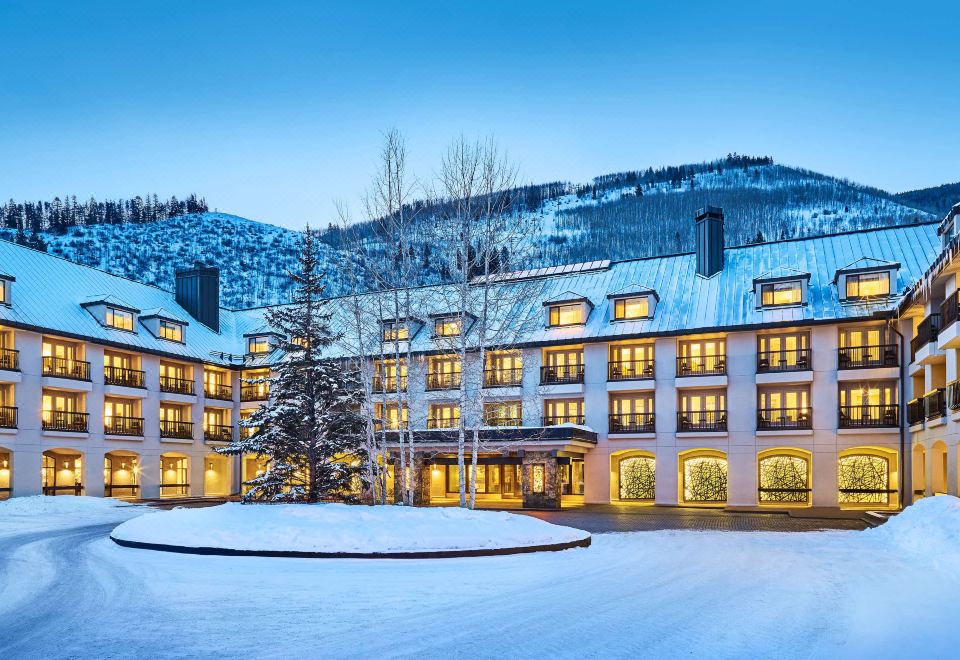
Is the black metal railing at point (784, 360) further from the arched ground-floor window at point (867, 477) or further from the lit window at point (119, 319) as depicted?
the lit window at point (119, 319)

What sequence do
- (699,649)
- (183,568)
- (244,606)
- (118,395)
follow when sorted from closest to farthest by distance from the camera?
(699,649) < (244,606) < (183,568) < (118,395)

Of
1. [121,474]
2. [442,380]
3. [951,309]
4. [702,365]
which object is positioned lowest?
[121,474]

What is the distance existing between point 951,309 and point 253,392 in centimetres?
3864

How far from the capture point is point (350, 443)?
26.8 metres

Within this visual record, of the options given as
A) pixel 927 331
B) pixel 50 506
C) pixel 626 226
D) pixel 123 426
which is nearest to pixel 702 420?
pixel 927 331

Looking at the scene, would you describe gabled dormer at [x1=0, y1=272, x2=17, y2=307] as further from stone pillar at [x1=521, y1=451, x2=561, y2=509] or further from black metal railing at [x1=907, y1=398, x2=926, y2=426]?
black metal railing at [x1=907, y1=398, x2=926, y2=426]

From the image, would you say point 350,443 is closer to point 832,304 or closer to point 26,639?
point 26,639

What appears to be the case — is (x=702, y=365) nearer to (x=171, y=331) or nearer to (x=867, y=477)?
(x=867, y=477)

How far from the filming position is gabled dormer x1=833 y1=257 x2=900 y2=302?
37.0 m

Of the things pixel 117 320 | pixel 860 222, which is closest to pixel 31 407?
pixel 117 320

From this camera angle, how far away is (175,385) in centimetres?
4803

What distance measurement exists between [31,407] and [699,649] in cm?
3691

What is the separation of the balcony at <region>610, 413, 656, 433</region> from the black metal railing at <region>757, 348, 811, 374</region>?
222 inches

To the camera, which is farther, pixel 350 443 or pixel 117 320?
pixel 117 320
